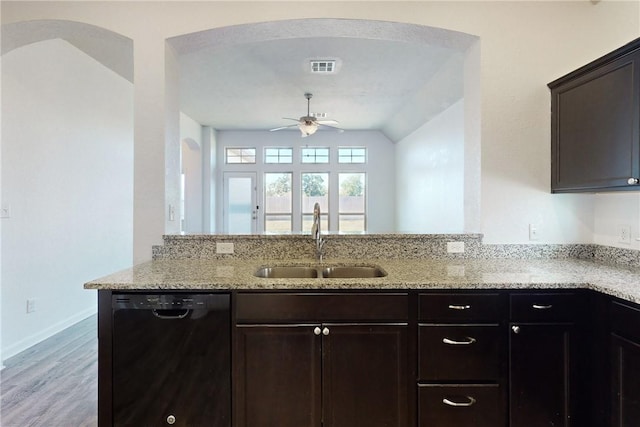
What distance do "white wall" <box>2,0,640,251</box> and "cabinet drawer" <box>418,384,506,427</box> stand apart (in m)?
1.04

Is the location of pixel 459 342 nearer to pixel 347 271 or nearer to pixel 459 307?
pixel 459 307

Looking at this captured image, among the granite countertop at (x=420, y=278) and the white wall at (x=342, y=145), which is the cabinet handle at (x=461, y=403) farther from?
the white wall at (x=342, y=145)

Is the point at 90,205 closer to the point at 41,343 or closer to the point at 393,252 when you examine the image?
the point at 41,343

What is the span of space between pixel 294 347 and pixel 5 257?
9.33ft

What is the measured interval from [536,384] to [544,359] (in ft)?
0.40

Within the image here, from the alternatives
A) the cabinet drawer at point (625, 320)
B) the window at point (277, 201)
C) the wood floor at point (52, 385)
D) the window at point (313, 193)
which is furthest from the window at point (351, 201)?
the cabinet drawer at point (625, 320)

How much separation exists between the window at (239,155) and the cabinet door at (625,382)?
753cm

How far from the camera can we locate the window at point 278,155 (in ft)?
27.0

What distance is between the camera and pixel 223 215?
321 inches

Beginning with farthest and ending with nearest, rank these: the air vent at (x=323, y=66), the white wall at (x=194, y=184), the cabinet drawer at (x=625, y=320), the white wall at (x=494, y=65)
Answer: the white wall at (x=194, y=184), the air vent at (x=323, y=66), the white wall at (x=494, y=65), the cabinet drawer at (x=625, y=320)

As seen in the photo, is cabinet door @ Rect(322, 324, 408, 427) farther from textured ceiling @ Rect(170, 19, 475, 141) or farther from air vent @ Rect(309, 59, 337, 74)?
air vent @ Rect(309, 59, 337, 74)

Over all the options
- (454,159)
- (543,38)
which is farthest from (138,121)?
(454,159)

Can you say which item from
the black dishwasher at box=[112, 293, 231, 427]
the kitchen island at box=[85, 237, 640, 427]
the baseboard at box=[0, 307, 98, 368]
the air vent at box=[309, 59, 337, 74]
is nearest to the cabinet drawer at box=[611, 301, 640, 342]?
the kitchen island at box=[85, 237, 640, 427]

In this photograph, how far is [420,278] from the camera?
1739mm
